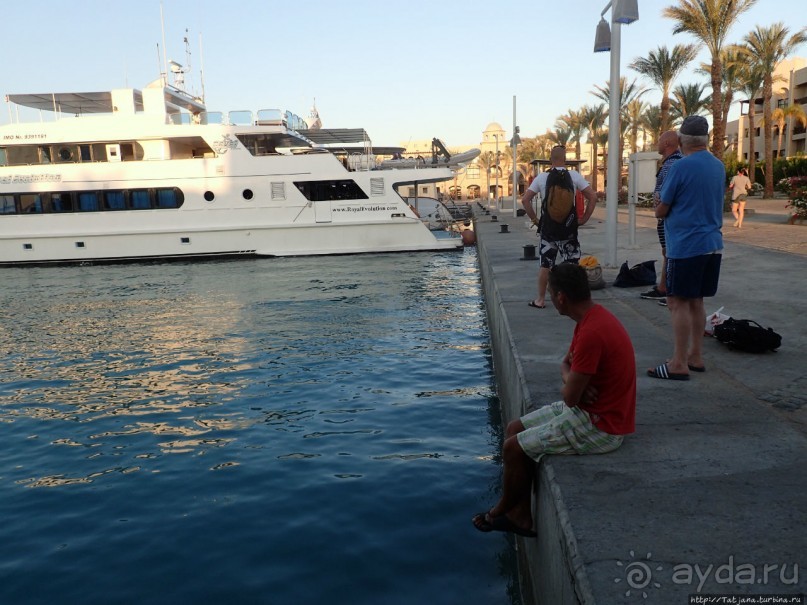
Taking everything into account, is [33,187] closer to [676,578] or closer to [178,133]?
[178,133]

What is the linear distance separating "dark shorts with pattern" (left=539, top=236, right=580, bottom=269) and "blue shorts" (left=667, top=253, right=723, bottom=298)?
2390 millimetres

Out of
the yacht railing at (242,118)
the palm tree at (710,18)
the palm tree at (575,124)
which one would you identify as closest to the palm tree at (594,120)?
the palm tree at (575,124)

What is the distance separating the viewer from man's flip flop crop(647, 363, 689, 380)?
4.56 m

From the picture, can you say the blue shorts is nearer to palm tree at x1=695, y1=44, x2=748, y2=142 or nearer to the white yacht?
the white yacht

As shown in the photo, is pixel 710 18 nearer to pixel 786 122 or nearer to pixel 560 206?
pixel 560 206

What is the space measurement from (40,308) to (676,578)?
1459 cm

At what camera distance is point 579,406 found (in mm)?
3217

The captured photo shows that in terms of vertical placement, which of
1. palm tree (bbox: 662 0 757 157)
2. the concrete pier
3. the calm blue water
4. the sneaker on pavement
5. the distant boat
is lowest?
the calm blue water

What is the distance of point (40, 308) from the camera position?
14008mm

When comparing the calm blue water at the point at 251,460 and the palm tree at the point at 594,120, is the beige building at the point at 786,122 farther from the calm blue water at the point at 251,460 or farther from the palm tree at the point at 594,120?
the calm blue water at the point at 251,460

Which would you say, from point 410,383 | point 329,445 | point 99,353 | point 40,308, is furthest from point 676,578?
point 40,308

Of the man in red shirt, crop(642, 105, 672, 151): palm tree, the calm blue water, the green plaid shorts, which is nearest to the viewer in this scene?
the man in red shirt

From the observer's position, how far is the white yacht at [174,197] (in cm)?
2080

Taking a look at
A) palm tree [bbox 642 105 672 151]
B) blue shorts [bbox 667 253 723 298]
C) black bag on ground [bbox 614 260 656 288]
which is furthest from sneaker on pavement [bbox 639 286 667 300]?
palm tree [bbox 642 105 672 151]
